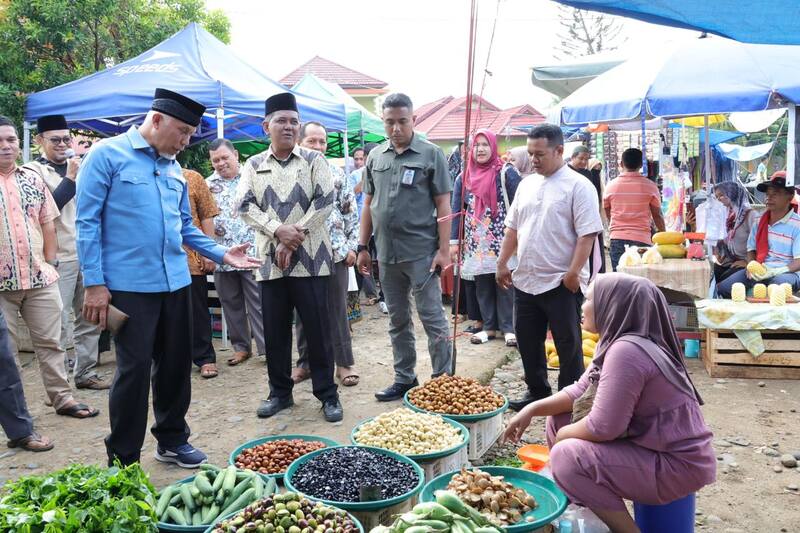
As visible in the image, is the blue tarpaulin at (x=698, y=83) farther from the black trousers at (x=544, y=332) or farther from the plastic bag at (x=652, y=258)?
the black trousers at (x=544, y=332)

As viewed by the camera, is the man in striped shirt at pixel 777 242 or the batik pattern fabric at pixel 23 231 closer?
the batik pattern fabric at pixel 23 231

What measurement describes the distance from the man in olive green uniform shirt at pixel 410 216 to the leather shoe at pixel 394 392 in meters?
0.29

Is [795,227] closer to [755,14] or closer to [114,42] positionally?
[755,14]

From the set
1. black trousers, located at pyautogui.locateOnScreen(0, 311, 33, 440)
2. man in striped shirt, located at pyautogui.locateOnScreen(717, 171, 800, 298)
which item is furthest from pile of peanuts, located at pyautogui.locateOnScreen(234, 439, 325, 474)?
man in striped shirt, located at pyautogui.locateOnScreen(717, 171, 800, 298)

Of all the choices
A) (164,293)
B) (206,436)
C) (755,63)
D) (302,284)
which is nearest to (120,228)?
(164,293)

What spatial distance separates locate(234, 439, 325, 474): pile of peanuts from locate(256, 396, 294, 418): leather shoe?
121cm

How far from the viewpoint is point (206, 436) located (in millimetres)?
4555

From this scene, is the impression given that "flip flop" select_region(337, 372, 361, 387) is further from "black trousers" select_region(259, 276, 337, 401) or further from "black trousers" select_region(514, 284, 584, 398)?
"black trousers" select_region(514, 284, 584, 398)

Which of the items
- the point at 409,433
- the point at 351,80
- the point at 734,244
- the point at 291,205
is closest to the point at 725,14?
the point at 409,433

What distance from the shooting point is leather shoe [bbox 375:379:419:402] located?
5.08 meters

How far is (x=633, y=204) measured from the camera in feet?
24.6

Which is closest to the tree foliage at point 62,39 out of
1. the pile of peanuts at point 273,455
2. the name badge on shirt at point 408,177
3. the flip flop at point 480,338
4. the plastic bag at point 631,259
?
the name badge on shirt at point 408,177

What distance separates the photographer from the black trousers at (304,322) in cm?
455

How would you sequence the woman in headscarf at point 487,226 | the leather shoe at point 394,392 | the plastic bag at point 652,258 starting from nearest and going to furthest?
the leather shoe at point 394,392 → the plastic bag at point 652,258 → the woman in headscarf at point 487,226
